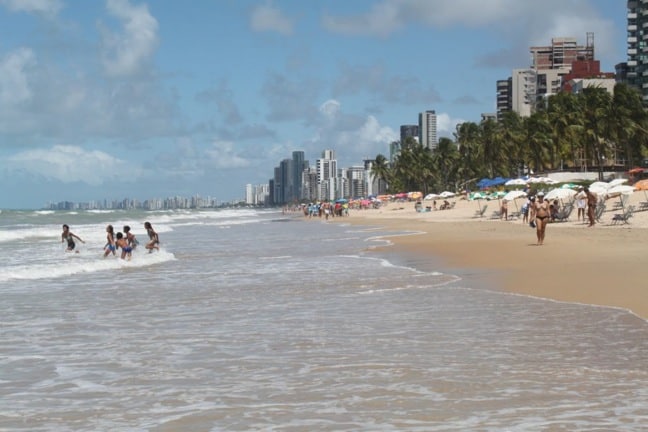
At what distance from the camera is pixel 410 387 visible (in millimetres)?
6355

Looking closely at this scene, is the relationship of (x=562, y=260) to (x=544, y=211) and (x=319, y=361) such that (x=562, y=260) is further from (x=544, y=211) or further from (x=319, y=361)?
(x=319, y=361)

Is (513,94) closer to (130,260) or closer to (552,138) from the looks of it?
(552,138)

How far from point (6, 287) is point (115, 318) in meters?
5.98

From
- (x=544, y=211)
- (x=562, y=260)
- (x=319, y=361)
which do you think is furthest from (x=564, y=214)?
(x=319, y=361)

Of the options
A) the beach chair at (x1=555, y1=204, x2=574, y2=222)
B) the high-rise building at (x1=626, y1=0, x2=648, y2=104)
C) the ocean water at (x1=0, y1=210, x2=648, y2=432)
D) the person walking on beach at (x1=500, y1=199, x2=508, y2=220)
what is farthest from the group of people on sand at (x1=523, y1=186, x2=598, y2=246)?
the high-rise building at (x1=626, y1=0, x2=648, y2=104)

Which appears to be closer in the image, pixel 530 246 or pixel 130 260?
pixel 130 260

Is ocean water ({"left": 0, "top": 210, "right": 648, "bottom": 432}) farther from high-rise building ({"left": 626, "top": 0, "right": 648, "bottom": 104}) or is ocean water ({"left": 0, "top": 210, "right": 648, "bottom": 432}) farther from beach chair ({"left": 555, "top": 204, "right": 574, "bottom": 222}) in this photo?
high-rise building ({"left": 626, "top": 0, "right": 648, "bottom": 104})

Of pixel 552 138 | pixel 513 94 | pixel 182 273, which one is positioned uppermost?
pixel 513 94

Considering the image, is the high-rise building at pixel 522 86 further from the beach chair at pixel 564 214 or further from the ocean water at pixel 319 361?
the ocean water at pixel 319 361

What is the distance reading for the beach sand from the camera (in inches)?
493

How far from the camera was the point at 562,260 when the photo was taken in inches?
733

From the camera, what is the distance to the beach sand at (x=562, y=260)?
12.5 metres

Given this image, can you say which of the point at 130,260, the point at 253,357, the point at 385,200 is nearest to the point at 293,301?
the point at 253,357

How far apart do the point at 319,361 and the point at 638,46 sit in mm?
131447
